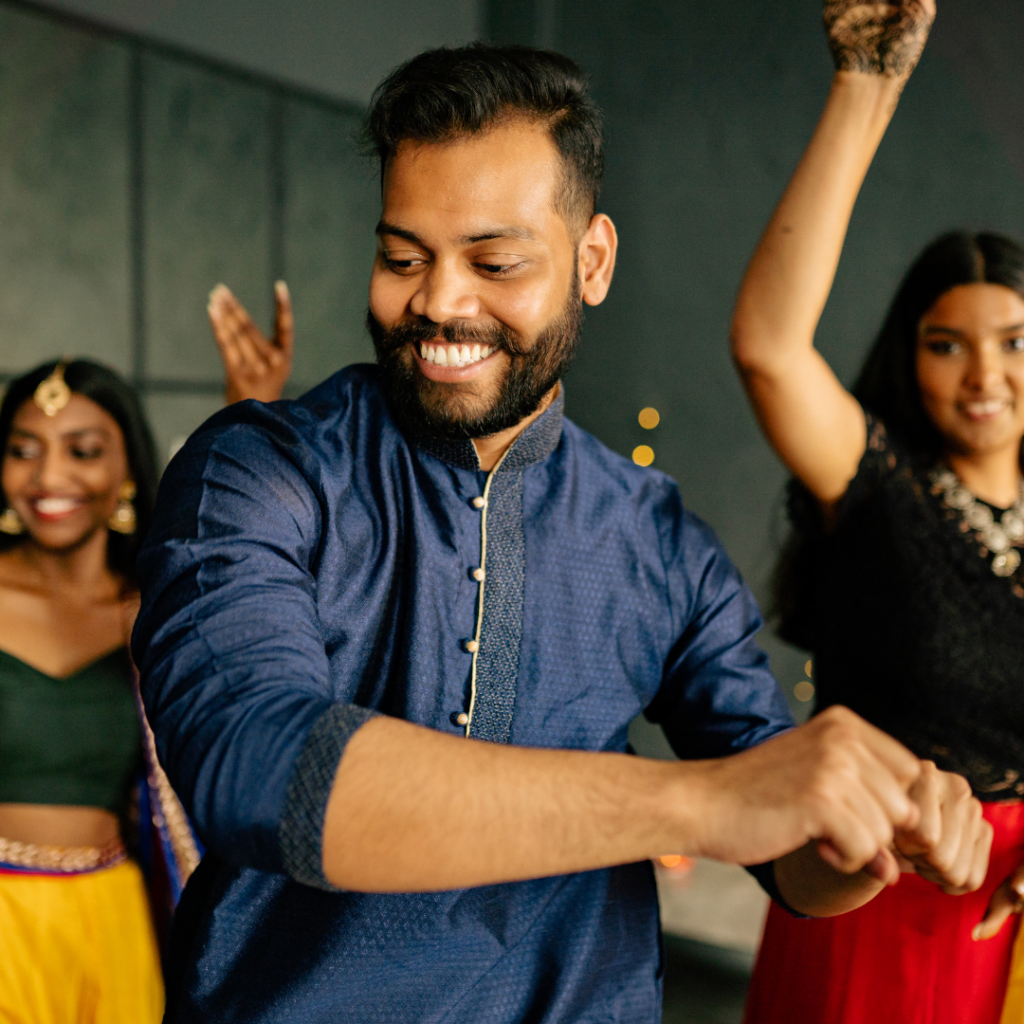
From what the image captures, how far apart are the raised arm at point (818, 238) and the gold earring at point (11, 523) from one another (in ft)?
5.11

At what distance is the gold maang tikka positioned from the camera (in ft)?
6.70

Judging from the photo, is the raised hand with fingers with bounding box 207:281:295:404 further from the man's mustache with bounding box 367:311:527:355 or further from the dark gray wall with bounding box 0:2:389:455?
the dark gray wall with bounding box 0:2:389:455

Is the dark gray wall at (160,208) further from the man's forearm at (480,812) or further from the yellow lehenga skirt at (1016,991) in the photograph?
the yellow lehenga skirt at (1016,991)

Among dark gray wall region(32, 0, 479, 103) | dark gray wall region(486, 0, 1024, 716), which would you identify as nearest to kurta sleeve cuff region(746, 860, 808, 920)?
dark gray wall region(486, 0, 1024, 716)

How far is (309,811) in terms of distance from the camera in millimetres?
623

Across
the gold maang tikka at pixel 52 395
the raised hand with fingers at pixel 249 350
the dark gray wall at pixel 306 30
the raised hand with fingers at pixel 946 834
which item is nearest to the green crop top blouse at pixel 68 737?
the gold maang tikka at pixel 52 395

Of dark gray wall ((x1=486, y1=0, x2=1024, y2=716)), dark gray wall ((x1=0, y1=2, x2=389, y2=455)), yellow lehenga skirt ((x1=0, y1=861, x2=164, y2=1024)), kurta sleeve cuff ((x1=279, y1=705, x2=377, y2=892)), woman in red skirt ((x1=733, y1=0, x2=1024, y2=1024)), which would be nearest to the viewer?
kurta sleeve cuff ((x1=279, y1=705, x2=377, y2=892))

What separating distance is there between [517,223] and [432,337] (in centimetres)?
14

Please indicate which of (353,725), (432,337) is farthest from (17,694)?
(353,725)

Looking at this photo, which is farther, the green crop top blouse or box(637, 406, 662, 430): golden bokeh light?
box(637, 406, 662, 430): golden bokeh light

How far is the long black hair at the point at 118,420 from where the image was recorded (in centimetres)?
208

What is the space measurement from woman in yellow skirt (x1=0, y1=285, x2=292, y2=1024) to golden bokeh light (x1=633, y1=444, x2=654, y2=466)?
89.8 inches

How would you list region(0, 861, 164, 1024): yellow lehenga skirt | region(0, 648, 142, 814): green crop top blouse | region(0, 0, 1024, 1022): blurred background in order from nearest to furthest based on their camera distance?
region(0, 861, 164, 1024): yellow lehenga skirt
region(0, 648, 142, 814): green crop top blouse
region(0, 0, 1024, 1022): blurred background

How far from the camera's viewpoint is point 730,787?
26.1 inches
